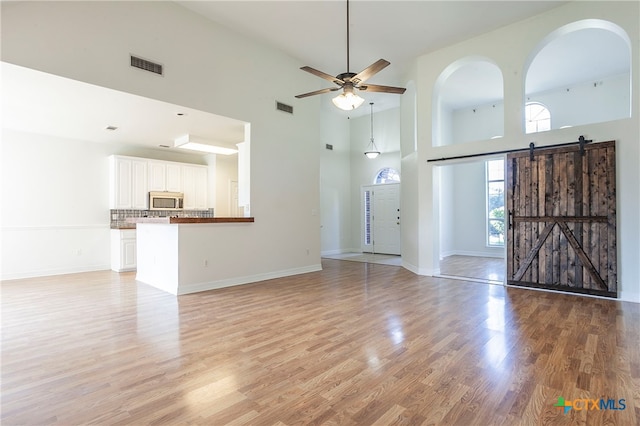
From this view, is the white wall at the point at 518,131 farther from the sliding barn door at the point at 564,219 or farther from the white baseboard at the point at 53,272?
the white baseboard at the point at 53,272

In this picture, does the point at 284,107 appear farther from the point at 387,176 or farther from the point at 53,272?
the point at 53,272

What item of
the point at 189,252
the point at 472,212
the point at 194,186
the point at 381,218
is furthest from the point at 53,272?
the point at 472,212

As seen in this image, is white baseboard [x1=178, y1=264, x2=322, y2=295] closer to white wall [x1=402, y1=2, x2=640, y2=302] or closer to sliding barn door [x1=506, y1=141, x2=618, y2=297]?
white wall [x1=402, y1=2, x2=640, y2=302]

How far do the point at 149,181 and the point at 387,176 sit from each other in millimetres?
6813

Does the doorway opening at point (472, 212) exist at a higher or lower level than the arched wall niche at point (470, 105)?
lower

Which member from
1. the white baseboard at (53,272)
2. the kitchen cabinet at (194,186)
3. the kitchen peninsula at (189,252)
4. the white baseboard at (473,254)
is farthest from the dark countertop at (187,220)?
the white baseboard at (473,254)

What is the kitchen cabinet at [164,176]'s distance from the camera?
7.86m

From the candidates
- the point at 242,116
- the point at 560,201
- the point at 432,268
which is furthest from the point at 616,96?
the point at 242,116

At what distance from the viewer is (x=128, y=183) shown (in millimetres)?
7480

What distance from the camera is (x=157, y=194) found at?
7855mm

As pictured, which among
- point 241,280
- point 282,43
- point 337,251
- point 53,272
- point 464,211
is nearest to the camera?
point 241,280

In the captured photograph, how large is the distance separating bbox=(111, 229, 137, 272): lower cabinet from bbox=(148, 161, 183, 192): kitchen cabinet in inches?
50.8

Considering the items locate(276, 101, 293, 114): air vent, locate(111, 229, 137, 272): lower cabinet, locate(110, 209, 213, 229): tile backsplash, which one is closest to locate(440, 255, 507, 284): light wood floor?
locate(276, 101, 293, 114): air vent

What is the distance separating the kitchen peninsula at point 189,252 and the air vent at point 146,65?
2.19 m
